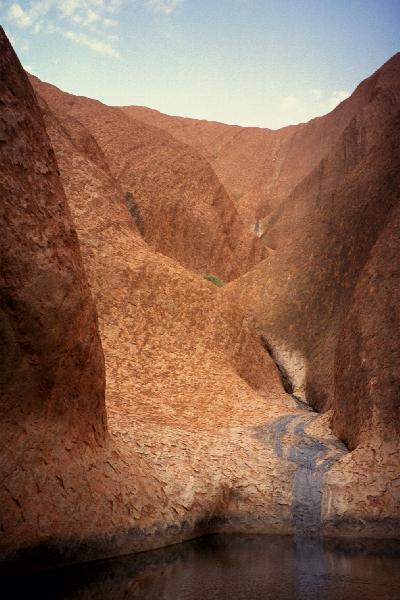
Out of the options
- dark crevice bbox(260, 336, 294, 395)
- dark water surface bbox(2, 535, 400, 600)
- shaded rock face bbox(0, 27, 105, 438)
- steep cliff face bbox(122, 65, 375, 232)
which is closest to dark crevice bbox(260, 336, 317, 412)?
dark crevice bbox(260, 336, 294, 395)

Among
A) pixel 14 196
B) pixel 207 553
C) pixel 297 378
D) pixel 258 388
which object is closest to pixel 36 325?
pixel 14 196

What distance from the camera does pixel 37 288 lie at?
4730mm

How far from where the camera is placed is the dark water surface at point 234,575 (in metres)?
3.82

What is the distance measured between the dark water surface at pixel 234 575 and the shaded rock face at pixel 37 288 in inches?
45.3

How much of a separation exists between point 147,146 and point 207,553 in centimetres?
1727

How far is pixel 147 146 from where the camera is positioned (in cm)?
2066

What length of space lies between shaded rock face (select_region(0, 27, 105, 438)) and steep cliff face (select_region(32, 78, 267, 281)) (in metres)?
13.6

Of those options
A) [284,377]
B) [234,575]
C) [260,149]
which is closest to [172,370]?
[284,377]

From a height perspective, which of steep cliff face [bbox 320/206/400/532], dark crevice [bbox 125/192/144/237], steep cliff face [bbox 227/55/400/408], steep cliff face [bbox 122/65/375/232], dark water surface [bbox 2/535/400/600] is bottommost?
dark water surface [bbox 2/535/400/600]

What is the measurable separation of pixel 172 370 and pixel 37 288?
14.2 feet

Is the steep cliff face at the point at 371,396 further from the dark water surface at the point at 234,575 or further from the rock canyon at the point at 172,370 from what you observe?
the dark water surface at the point at 234,575

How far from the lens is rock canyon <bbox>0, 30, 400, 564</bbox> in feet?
15.3

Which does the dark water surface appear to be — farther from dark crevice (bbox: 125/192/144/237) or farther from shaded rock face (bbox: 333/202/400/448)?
dark crevice (bbox: 125/192/144/237)

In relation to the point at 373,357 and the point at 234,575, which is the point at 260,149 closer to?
the point at 373,357
